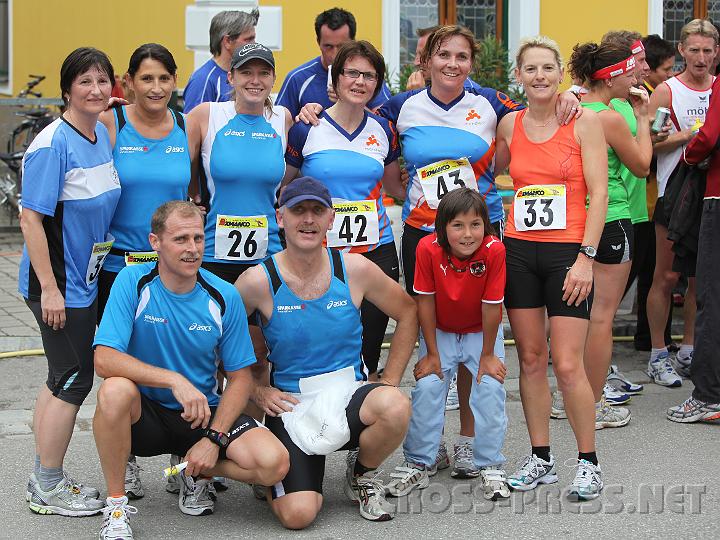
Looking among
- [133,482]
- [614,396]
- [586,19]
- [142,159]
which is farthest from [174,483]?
[586,19]

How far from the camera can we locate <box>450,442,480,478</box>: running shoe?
5.46m

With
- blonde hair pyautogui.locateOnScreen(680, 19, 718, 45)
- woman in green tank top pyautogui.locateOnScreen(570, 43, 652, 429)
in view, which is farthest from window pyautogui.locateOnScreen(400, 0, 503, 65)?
woman in green tank top pyautogui.locateOnScreen(570, 43, 652, 429)

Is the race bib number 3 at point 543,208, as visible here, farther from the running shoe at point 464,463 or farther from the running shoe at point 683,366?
the running shoe at point 683,366

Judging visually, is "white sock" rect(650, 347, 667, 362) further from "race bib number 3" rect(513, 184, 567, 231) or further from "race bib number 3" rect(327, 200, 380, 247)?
"race bib number 3" rect(327, 200, 380, 247)

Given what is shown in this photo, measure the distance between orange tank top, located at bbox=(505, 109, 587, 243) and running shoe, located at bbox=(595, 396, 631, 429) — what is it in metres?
1.41

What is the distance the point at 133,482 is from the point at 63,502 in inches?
13.2

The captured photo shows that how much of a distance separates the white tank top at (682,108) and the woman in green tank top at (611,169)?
4.47ft

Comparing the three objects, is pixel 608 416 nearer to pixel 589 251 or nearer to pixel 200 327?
pixel 589 251

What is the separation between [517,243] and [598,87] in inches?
42.5

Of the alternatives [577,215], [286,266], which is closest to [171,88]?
[286,266]

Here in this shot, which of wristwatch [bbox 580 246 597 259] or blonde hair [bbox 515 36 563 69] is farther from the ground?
blonde hair [bbox 515 36 563 69]

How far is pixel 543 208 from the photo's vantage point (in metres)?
5.29

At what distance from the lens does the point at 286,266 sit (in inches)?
201

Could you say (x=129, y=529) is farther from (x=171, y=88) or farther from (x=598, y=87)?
(x=598, y=87)
